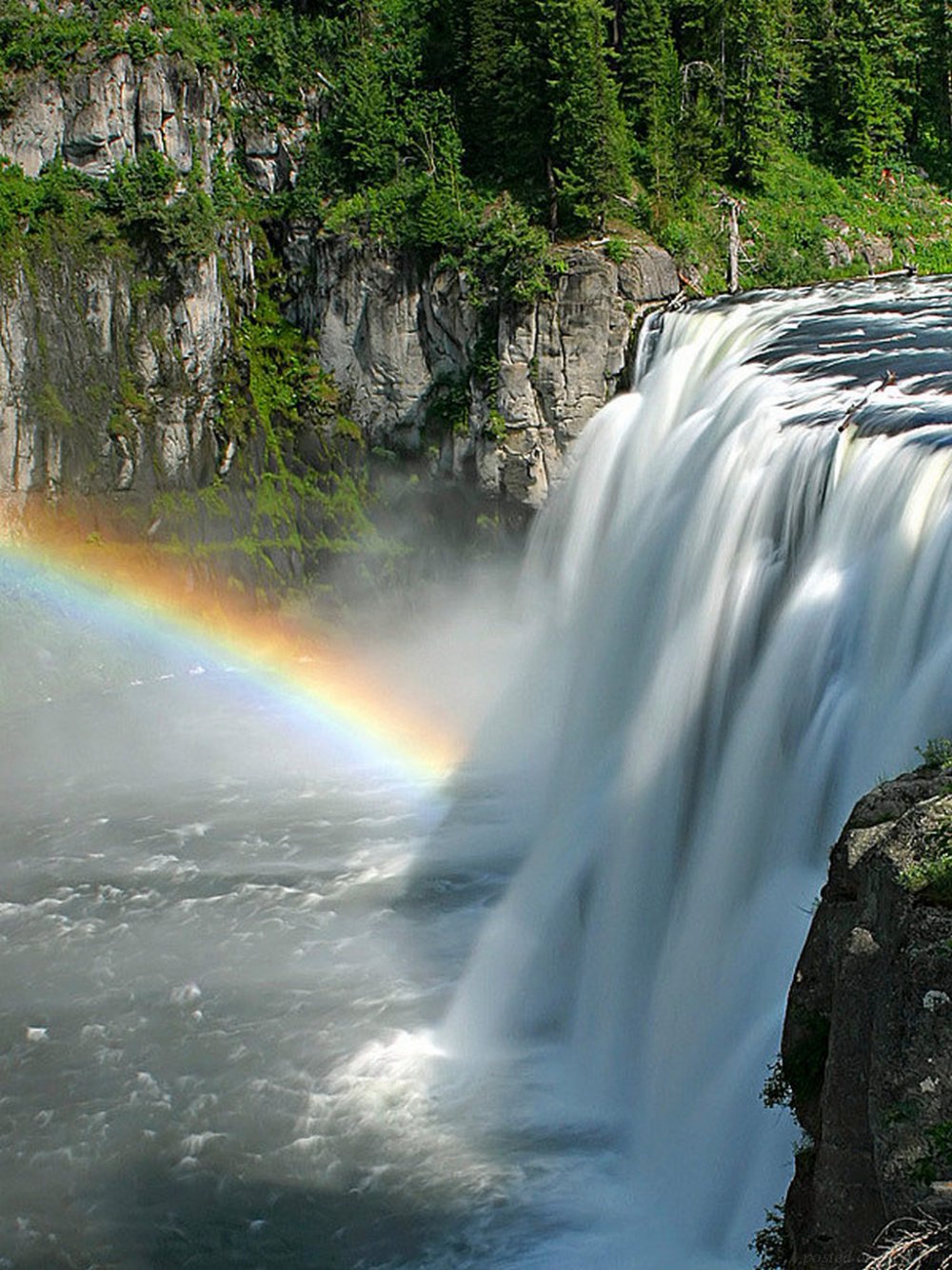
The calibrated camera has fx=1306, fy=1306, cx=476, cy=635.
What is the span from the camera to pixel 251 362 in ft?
91.4

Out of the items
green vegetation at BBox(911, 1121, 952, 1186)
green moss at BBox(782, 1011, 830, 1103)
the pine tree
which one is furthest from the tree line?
green vegetation at BBox(911, 1121, 952, 1186)

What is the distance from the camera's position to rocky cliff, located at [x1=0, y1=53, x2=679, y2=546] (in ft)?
81.0

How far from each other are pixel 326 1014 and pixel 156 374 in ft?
52.3

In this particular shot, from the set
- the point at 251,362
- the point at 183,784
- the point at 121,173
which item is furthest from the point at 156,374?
the point at 183,784

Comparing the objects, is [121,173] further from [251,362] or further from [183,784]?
[183,784]

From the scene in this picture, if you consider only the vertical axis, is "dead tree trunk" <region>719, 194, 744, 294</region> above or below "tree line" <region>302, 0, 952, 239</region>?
below

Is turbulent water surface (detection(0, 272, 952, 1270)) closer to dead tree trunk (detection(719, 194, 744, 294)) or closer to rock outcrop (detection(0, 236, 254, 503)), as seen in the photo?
dead tree trunk (detection(719, 194, 744, 294))

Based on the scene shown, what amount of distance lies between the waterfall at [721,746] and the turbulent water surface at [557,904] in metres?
0.05

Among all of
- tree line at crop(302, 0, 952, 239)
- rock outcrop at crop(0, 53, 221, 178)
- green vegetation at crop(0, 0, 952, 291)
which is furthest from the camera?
rock outcrop at crop(0, 53, 221, 178)

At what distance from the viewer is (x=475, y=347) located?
25.7 metres

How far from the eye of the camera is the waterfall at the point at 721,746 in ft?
37.2

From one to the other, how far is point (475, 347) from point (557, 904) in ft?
44.0

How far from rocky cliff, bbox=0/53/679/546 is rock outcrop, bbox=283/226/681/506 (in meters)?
0.04

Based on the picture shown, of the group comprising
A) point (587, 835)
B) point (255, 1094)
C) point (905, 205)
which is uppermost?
point (905, 205)
